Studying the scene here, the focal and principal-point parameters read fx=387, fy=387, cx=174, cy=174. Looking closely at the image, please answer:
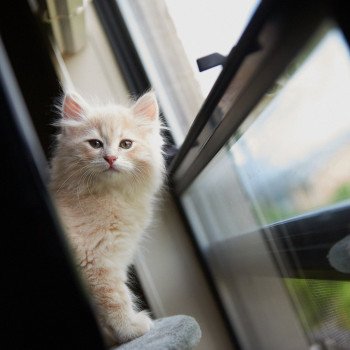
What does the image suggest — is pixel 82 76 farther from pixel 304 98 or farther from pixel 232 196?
pixel 304 98

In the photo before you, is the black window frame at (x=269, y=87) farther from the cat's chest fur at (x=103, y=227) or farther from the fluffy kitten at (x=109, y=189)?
the cat's chest fur at (x=103, y=227)

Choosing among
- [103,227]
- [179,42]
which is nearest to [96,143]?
[103,227]

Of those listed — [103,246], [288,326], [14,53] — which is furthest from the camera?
[14,53]

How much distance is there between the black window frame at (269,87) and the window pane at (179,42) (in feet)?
0.80

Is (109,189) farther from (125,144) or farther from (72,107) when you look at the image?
(72,107)

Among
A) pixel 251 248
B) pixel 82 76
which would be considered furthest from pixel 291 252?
pixel 82 76

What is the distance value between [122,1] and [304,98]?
140 cm

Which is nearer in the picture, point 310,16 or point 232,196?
point 310,16

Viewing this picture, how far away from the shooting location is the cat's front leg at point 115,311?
107cm

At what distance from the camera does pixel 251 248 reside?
1125mm

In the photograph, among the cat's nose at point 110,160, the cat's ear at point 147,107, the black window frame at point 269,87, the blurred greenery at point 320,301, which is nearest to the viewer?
the black window frame at point 269,87

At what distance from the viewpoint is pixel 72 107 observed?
134 cm

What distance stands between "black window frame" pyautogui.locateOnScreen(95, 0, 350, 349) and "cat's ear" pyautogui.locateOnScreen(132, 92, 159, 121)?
0.18 metres

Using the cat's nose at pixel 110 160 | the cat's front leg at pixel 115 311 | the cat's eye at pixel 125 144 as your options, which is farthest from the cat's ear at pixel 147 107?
A: the cat's front leg at pixel 115 311
